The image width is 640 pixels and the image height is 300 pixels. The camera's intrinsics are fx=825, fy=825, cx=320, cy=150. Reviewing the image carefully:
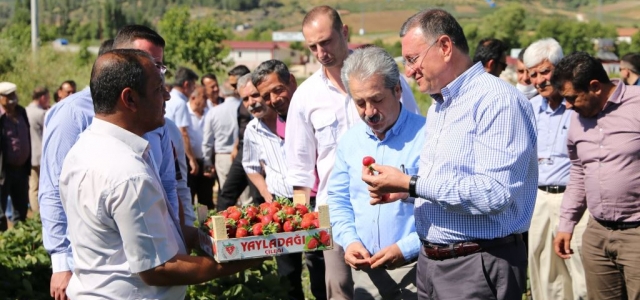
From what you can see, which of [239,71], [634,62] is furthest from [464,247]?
[239,71]

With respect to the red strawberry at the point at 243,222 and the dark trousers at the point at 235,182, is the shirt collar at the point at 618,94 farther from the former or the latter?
the dark trousers at the point at 235,182

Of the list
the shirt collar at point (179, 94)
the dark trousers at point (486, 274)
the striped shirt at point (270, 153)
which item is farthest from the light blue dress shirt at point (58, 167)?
the shirt collar at point (179, 94)

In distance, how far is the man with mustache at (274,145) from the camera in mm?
6293

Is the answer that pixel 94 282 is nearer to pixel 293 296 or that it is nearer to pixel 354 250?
pixel 354 250

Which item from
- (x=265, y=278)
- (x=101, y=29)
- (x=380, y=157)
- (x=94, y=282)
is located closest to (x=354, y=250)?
(x=380, y=157)

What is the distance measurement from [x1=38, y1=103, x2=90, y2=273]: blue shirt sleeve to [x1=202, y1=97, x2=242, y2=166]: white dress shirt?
6951 millimetres

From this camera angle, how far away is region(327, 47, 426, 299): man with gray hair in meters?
4.40

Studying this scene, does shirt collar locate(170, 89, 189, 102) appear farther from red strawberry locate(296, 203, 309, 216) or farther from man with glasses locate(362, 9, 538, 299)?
man with glasses locate(362, 9, 538, 299)

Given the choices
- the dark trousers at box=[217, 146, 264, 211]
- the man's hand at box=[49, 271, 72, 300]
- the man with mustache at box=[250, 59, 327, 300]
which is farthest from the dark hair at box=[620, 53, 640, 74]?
the man's hand at box=[49, 271, 72, 300]

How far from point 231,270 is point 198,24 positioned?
238 ft

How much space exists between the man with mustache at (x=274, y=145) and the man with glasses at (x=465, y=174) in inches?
85.9

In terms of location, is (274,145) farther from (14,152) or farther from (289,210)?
(14,152)

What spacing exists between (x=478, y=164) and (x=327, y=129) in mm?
1984

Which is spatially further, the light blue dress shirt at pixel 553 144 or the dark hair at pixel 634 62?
the dark hair at pixel 634 62
